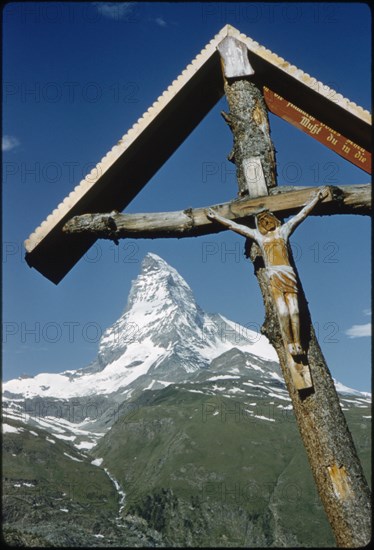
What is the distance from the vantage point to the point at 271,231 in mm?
6070

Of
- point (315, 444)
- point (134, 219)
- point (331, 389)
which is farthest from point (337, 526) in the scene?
point (134, 219)

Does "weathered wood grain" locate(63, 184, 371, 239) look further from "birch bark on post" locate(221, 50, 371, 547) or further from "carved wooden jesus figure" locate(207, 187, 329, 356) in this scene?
"birch bark on post" locate(221, 50, 371, 547)

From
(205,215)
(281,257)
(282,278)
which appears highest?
(205,215)

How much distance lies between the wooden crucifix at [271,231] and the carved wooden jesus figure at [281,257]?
0.4 inches

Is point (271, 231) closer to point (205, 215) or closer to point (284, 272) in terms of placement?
point (284, 272)

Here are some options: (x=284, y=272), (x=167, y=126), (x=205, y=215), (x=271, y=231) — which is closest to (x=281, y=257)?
(x=284, y=272)

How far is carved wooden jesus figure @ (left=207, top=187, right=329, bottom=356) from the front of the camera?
527 centimetres

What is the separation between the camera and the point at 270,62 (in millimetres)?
6973

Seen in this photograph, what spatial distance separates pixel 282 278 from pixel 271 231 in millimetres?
721

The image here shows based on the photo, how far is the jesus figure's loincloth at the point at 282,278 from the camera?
5.51m

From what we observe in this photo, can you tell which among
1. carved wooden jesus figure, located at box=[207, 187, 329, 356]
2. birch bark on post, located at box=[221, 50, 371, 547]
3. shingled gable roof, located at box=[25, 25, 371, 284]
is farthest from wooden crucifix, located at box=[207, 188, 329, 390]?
shingled gable roof, located at box=[25, 25, 371, 284]

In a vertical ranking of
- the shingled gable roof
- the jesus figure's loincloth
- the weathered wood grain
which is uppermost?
the shingled gable roof

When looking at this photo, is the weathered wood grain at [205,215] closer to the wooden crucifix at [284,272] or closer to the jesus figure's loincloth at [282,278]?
the wooden crucifix at [284,272]

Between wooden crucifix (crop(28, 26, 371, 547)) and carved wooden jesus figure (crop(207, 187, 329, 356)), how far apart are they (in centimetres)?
1
